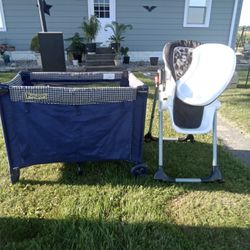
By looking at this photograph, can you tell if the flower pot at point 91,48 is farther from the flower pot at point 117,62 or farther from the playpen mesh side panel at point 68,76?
the playpen mesh side panel at point 68,76

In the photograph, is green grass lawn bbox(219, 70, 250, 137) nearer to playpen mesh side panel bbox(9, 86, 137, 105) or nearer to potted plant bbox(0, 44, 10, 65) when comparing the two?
playpen mesh side panel bbox(9, 86, 137, 105)

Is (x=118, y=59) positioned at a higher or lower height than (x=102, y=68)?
higher

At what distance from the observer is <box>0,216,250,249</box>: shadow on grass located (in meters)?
1.83

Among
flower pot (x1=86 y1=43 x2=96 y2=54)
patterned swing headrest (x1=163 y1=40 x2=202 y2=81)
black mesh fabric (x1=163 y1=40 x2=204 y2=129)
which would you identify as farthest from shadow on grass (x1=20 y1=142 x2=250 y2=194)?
flower pot (x1=86 y1=43 x2=96 y2=54)

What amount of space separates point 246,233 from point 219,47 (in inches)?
69.8

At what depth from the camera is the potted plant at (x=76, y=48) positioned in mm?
8656

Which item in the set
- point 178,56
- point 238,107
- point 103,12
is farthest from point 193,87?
point 103,12

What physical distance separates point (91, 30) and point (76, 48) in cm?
79

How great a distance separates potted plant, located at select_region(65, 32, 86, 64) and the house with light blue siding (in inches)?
23.1

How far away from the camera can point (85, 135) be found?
2402 millimetres

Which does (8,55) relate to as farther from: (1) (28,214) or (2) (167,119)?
(1) (28,214)

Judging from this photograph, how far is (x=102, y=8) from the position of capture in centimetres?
902

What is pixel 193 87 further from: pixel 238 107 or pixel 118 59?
pixel 118 59

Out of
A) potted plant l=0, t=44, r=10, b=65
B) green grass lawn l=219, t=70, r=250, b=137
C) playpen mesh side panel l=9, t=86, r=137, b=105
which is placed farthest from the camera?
potted plant l=0, t=44, r=10, b=65
